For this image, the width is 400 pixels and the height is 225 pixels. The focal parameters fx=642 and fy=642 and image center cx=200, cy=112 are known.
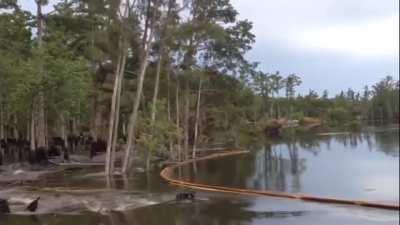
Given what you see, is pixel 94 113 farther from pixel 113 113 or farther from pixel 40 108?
pixel 113 113

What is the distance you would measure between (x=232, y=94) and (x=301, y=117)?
5771 cm

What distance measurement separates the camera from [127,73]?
40.0m

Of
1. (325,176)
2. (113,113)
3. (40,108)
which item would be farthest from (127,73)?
(325,176)

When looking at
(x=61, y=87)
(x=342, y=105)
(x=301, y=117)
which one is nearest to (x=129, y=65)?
(x=61, y=87)

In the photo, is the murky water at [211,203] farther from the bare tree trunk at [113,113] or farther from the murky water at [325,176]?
the bare tree trunk at [113,113]

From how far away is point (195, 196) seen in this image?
18.7 meters

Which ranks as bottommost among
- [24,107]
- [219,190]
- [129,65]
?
[219,190]

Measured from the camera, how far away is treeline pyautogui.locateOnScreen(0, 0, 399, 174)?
28.3 metres

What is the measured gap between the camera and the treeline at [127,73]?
28.3 m

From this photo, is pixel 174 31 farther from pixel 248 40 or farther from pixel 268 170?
pixel 248 40

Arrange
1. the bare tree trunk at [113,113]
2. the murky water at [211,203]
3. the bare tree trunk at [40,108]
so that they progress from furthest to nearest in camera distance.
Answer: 1. the bare tree trunk at [40,108]
2. the bare tree trunk at [113,113]
3. the murky water at [211,203]

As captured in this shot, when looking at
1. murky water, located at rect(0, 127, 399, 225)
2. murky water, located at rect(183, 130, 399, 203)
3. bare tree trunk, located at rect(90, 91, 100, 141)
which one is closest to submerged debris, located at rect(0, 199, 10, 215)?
murky water, located at rect(0, 127, 399, 225)

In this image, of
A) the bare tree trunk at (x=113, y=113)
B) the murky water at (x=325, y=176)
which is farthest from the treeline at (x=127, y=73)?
the murky water at (x=325, y=176)

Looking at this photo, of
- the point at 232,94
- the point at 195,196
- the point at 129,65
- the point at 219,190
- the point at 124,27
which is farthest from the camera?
the point at 232,94
